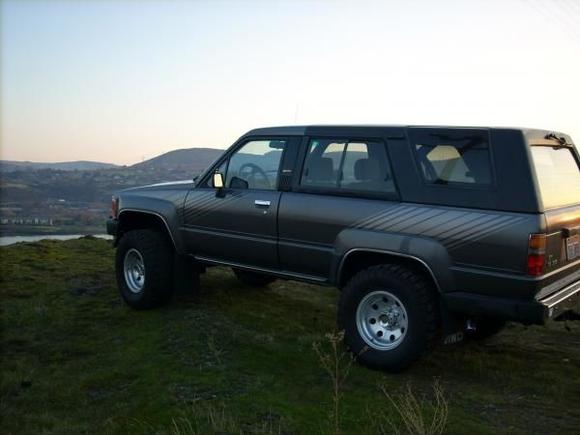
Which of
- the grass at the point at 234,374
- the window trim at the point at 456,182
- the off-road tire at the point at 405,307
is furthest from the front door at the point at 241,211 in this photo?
the window trim at the point at 456,182

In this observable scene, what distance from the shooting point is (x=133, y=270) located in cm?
673

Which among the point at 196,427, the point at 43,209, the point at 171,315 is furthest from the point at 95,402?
the point at 43,209

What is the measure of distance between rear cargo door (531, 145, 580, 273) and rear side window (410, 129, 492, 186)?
0.37 metres

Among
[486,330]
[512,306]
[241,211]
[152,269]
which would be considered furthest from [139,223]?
[512,306]

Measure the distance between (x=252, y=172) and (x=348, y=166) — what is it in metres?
1.16

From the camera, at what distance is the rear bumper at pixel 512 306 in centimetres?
402

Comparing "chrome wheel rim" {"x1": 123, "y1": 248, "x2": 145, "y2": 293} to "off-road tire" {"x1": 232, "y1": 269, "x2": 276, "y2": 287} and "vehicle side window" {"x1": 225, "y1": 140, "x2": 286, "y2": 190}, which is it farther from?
"vehicle side window" {"x1": 225, "y1": 140, "x2": 286, "y2": 190}

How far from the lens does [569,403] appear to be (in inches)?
162

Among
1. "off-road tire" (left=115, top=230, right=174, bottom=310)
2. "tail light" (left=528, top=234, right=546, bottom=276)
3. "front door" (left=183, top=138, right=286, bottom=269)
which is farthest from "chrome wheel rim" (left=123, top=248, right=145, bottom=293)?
"tail light" (left=528, top=234, right=546, bottom=276)

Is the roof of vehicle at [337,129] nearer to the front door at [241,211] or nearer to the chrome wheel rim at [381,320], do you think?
Result: the front door at [241,211]

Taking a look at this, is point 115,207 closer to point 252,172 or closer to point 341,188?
point 252,172

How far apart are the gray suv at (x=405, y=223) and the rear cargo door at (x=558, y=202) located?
0.06 ft

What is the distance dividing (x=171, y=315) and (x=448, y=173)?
335 centimetres

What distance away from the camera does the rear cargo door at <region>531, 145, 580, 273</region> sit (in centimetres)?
416
